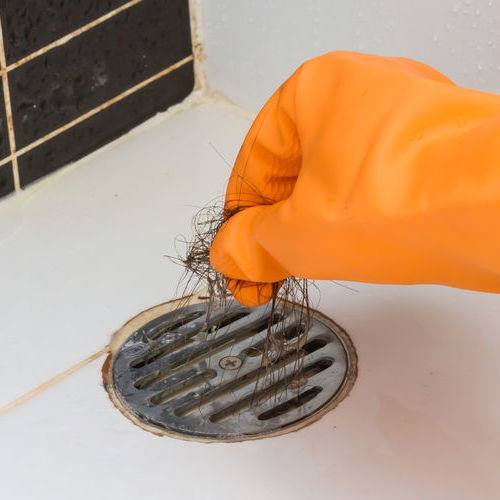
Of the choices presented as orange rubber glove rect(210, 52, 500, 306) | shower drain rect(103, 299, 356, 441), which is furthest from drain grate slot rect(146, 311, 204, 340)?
orange rubber glove rect(210, 52, 500, 306)

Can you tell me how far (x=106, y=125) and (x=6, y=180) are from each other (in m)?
0.18

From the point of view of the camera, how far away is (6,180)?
132cm

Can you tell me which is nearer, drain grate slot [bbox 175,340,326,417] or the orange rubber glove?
the orange rubber glove

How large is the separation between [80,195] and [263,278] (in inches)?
21.4

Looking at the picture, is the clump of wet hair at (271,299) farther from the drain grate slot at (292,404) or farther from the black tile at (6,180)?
the black tile at (6,180)

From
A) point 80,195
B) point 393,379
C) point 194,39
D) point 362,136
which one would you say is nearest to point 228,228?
point 362,136

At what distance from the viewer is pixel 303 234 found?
29.9 inches

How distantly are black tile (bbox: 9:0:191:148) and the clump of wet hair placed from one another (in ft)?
1.02

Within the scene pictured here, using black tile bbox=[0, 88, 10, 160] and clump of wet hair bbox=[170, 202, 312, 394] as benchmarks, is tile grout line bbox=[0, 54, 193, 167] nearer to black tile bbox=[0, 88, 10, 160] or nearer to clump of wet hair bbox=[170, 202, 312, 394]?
black tile bbox=[0, 88, 10, 160]

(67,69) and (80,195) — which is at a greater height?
(67,69)

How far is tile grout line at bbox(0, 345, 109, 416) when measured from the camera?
102cm

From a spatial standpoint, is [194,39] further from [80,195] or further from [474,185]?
[474,185]

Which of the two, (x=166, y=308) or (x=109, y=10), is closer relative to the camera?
(x=166, y=308)

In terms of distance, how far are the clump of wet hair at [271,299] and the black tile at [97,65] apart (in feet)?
1.02
